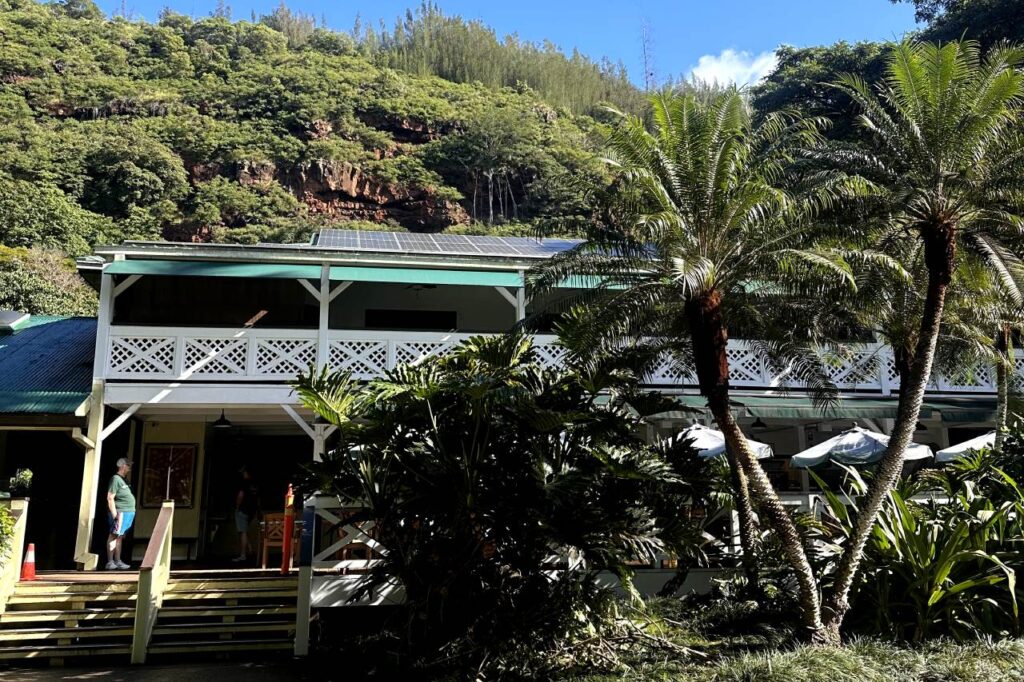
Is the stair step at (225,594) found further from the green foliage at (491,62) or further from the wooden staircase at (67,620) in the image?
the green foliage at (491,62)

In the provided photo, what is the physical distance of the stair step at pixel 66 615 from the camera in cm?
1066

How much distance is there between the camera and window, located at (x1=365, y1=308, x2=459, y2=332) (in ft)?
57.3

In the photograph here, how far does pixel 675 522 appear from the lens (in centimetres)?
909

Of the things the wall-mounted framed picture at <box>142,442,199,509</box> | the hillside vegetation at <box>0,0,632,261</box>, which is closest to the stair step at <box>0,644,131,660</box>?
the wall-mounted framed picture at <box>142,442,199,509</box>

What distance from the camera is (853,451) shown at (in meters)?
13.4

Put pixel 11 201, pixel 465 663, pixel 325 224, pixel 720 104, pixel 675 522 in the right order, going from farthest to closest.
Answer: pixel 325 224, pixel 11 201, pixel 720 104, pixel 675 522, pixel 465 663

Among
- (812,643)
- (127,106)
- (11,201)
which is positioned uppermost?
(127,106)

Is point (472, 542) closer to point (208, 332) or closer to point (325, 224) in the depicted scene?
point (208, 332)

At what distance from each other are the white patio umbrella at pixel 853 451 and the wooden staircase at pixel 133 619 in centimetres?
824

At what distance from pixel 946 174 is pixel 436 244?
1019cm

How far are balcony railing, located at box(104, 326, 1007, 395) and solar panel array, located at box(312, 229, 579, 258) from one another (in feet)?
5.27

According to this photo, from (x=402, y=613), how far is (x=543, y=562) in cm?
166

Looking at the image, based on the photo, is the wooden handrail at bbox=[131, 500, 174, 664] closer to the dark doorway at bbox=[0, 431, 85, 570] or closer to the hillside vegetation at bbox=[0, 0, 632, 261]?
the dark doorway at bbox=[0, 431, 85, 570]

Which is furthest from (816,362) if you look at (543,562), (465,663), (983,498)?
(465,663)
